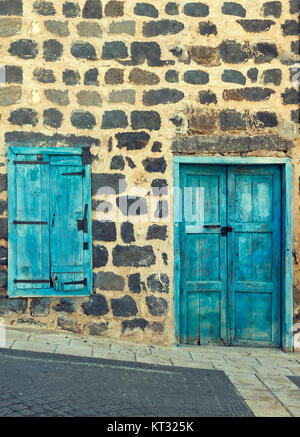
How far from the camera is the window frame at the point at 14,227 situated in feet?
16.9

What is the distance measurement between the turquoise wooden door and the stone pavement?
0.22 metres

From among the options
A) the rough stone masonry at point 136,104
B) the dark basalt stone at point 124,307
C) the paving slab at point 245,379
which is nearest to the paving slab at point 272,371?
the paving slab at point 245,379

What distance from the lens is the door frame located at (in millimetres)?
5309

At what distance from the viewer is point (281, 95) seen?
213 inches

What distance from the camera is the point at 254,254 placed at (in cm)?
552

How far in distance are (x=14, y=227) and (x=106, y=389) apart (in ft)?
7.24

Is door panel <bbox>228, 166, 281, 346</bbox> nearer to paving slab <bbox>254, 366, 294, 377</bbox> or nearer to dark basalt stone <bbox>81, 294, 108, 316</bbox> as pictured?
paving slab <bbox>254, 366, 294, 377</bbox>

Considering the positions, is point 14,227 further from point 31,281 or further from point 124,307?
point 124,307

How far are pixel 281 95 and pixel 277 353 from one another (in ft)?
9.25

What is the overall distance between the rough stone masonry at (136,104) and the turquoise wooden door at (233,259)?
0.28 metres

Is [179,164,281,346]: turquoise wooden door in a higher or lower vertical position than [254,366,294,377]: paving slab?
higher

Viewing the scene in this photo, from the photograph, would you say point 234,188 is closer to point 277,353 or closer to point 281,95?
point 281,95

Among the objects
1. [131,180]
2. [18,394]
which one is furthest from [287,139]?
[18,394]

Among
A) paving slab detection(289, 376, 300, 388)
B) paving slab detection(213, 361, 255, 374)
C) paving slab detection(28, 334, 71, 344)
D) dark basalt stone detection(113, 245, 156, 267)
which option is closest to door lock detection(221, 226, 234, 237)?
dark basalt stone detection(113, 245, 156, 267)
